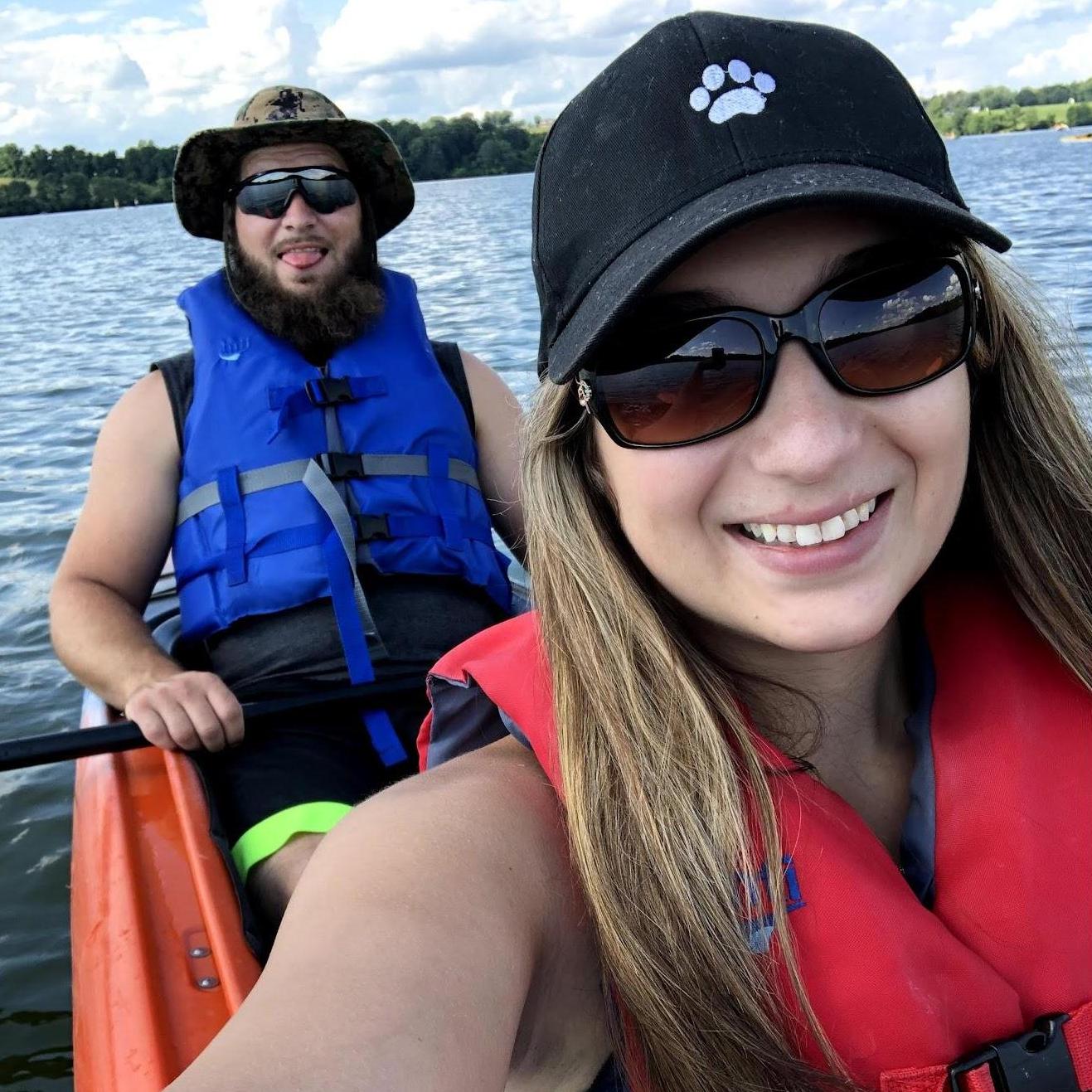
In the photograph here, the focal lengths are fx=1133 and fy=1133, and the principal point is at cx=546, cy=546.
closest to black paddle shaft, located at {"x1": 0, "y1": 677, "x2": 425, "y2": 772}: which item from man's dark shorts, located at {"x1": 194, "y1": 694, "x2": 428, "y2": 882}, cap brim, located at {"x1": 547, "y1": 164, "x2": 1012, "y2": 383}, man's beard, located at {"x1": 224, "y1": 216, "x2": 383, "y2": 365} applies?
man's dark shorts, located at {"x1": 194, "y1": 694, "x2": 428, "y2": 882}

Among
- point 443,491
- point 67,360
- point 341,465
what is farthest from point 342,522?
point 67,360

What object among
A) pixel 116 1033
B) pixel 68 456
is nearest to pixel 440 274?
pixel 68 456

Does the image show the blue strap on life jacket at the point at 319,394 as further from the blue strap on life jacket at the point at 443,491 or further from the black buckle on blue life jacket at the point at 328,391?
the blue strap on life jacket at the point at 443,491

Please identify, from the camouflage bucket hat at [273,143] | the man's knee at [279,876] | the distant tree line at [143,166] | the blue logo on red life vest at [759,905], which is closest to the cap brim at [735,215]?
the blue logo on red life vest at [759,905]

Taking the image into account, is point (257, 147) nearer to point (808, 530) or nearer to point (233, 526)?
point (233, 526)

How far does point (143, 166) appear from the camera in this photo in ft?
159

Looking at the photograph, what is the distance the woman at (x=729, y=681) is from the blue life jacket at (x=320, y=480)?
1646 mm

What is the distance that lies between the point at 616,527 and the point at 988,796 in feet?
1.66

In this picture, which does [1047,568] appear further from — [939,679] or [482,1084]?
[482,1084]

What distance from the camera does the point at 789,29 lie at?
1.06 m

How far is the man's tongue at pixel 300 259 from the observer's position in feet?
10.6

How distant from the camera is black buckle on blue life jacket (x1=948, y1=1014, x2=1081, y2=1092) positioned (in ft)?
3.56

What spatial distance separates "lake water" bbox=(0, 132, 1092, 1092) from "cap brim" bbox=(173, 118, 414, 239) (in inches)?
77.8

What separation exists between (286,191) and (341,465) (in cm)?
87
